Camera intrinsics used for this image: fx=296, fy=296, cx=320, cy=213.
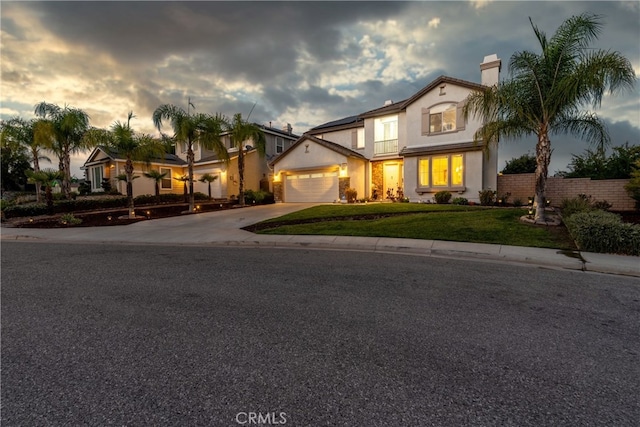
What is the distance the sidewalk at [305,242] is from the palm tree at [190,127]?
19.6 ft

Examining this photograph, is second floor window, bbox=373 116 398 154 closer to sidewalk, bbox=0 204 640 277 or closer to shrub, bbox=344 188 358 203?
shrub, bbox=344 188 358 203

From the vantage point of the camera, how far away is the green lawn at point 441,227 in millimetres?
9086

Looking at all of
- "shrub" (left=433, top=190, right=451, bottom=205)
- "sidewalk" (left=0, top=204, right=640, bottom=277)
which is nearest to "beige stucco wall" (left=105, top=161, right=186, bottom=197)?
"sidewalk" (left=0, top=204, right=640, bottom=277)

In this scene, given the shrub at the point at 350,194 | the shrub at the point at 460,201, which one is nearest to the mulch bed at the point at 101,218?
the shrub at the point at 350,194

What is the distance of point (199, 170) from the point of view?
29.8 metres

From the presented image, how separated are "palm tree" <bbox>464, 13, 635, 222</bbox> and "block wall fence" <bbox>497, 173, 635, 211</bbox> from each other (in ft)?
20.1

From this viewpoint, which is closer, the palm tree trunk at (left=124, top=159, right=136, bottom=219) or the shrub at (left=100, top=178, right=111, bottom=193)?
the palm tree trunk at (left=124, top=159, right=136, bottom=219)

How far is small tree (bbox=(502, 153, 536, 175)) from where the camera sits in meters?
24.4

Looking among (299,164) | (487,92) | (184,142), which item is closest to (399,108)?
(299,164)

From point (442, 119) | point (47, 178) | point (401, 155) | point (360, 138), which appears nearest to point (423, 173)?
point (401, 155)

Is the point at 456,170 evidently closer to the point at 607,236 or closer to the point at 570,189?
the point at 570,189

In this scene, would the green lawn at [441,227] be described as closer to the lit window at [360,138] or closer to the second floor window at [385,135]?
the second floor window at [385,135]

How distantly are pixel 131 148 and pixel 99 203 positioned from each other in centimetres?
678

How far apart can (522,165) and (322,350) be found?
2827cm
